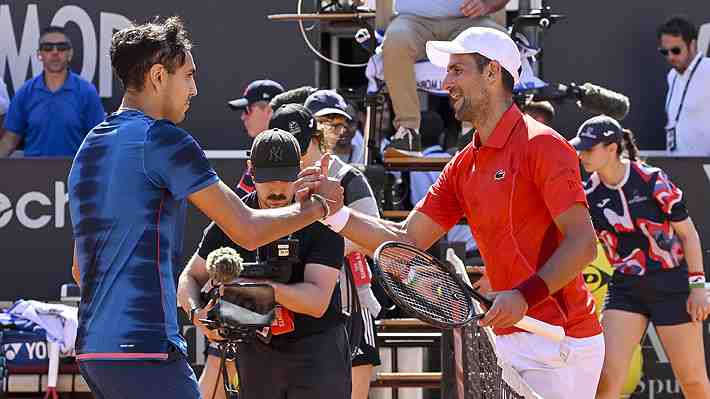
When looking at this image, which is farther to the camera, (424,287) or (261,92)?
(261,92)

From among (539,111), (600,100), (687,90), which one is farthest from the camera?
(687,90)

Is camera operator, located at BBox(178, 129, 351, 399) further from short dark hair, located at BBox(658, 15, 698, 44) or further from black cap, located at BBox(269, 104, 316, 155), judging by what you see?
short dark hair, located at BBox(658, 15, 698, 44)

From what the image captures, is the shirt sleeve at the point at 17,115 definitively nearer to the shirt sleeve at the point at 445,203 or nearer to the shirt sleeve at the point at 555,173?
the shirt sleeve at the point at 445,203

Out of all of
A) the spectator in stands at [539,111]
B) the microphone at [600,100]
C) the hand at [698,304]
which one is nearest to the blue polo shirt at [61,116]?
the spectator in stands at [539,111]

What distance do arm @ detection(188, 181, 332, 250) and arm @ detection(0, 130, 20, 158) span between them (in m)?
5.94

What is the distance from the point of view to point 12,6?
1023 cm

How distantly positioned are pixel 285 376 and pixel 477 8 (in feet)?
11.6

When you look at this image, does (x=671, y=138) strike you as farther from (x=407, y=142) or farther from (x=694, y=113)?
(x=407, y=142)

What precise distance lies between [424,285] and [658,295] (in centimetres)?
397

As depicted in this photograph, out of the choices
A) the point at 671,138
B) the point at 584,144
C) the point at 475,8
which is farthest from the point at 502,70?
the point at 671,138

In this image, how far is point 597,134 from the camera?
25.7 ft

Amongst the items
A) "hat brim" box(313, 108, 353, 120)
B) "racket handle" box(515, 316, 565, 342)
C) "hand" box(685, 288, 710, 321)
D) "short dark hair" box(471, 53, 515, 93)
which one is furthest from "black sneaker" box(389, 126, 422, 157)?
"racket handle" box(515, 316, 565, 342)

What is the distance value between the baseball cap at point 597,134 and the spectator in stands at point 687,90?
2132mm

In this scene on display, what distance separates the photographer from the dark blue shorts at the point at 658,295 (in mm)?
7844
